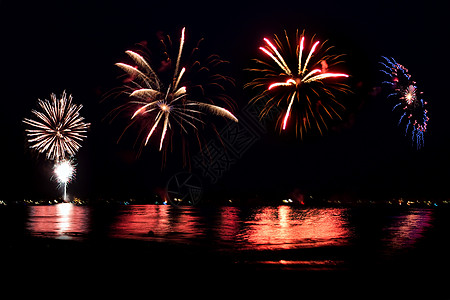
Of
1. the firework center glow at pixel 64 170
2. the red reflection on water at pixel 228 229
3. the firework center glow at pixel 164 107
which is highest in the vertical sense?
the firework center glow at pixel 164 107

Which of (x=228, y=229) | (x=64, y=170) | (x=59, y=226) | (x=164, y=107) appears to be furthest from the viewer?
(x=64, y=170)

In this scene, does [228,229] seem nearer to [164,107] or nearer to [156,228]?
[156,228]

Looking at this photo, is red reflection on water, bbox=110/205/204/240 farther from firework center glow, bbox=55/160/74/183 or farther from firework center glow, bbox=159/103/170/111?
firework center glow, bbox=55/160/74/183

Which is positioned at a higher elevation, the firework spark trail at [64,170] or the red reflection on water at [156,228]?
the firework spark trail at [64,170]

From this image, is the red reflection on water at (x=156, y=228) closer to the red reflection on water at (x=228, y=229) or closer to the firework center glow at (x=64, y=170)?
the red reflection on water at (x=228, y=229)

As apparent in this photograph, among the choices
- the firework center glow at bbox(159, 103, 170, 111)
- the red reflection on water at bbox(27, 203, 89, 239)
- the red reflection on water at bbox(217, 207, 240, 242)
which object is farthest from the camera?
the firework center glow at bbox(159, 103, 170, 111)

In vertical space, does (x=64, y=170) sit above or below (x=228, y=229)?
above

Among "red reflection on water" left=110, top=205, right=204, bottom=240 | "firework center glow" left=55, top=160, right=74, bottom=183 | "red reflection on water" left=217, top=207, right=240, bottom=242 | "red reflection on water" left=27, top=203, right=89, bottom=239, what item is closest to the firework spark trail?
"firework center glow" left=55, top=160, right=74, bottom=183

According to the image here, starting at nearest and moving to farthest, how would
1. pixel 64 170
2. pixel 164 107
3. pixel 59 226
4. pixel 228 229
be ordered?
pixel 228 229, pixel 59 226, pixel 164 107, pixel 64 170

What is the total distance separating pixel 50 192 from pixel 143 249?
126 metres

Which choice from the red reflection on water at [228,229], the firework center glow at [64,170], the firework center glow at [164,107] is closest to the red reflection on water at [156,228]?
the red reflection on water at [228,229]

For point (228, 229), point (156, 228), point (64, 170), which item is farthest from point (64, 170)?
point (228, 229)

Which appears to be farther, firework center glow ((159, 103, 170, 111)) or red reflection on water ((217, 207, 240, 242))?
firework center glow ((159, 103, 170, 111))

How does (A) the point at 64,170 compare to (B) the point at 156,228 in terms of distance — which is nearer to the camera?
(B) the point at 156,228
